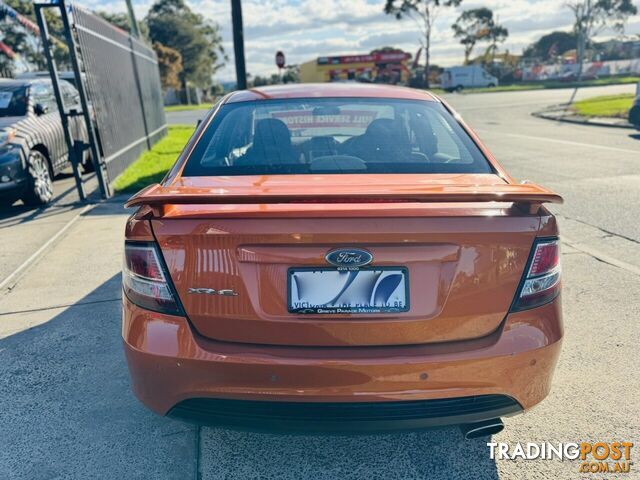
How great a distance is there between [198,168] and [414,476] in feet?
5.70

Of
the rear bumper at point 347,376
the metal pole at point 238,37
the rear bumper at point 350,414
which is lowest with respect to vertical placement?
the rear bumper at point 350,414

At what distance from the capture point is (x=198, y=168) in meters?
2.40

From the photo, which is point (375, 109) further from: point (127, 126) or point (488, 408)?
point (127, 126)

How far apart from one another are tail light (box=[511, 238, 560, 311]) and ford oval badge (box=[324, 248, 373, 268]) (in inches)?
23.9

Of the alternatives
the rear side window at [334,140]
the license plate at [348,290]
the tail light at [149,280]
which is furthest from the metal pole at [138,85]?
the license plate at [348,290]

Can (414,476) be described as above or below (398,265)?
below

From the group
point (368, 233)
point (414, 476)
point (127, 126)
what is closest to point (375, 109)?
point (368, 233)

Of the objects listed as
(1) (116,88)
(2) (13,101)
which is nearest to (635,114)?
(1) (116,88)

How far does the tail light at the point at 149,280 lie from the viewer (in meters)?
1.83

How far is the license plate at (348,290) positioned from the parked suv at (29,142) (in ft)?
20.9

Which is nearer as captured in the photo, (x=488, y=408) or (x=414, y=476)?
(x=488, y=408)

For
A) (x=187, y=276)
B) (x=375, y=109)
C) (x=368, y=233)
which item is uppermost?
(x=375, y=109)
